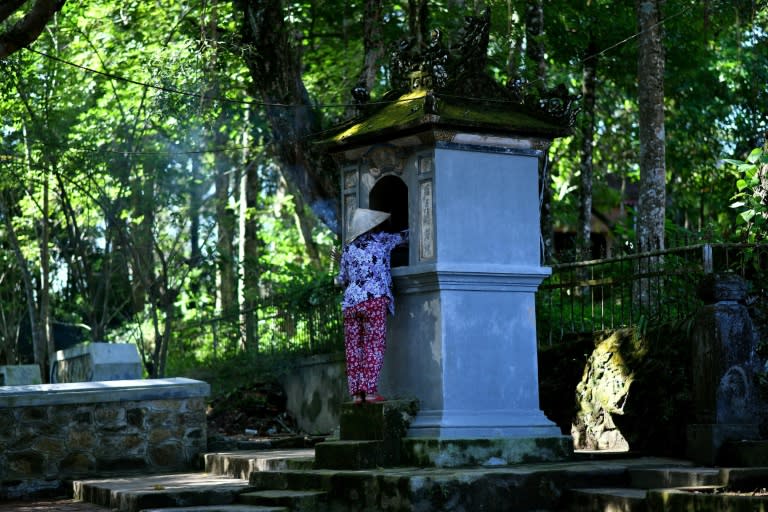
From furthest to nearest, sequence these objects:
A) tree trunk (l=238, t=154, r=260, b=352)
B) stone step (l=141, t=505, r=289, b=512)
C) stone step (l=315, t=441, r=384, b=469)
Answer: tree trunk (l=238, t=154, r=260, b=352) → stone step (l=315, t=441, r=384, b=469) → stone step (l=141, t=505, r=289, b=512)

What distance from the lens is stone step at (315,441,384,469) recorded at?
29.5ft

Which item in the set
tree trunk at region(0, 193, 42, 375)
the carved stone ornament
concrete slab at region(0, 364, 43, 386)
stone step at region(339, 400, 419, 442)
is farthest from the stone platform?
tree trunk at region(0, 193, 42, 375)

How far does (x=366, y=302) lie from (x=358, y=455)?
127cm

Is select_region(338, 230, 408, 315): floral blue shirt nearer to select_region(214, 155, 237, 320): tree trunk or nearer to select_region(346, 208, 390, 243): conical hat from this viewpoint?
select_region(346, 208, 390, 243): conical hat

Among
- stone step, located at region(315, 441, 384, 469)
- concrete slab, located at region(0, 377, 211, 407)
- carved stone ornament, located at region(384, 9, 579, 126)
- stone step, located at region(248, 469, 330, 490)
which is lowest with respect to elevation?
stone step, located at region(248, 469, 330, 490)

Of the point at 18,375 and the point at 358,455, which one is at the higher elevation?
the point at 18,375

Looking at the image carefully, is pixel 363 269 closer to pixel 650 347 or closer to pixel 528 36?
pixel 650 347

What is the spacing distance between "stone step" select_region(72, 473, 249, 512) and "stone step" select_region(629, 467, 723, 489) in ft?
10.1

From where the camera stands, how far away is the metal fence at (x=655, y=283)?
1002 centimetres

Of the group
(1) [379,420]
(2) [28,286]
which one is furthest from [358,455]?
(2) [28,286]

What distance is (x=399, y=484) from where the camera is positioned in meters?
8.11

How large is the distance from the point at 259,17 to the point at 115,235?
251 inches

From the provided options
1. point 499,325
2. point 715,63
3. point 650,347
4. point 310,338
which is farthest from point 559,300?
point 715,63

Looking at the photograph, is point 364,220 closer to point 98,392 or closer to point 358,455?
point 358,455
